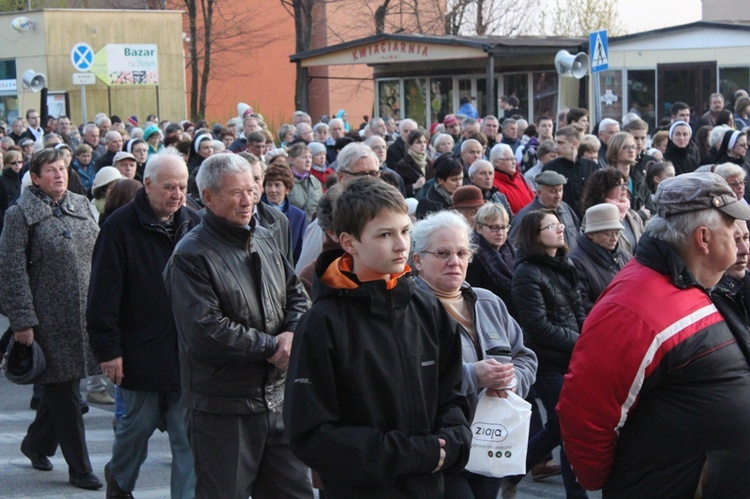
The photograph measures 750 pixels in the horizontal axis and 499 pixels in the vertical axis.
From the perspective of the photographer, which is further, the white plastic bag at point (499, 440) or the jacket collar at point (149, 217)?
the jacket collar at point (149, 217)

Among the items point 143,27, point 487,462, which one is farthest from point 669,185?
point 143,27

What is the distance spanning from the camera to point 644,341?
3.69 metres

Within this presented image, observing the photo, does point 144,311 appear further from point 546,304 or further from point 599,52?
point 599,52

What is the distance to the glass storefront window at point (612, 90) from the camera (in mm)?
25875

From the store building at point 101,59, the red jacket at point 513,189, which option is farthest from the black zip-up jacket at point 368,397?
the store building at point 101,59

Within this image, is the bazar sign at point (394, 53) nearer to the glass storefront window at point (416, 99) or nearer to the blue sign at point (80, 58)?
the glass storefront window at point (416, 99)

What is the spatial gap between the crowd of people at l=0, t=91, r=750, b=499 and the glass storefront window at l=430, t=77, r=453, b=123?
21.5 metres

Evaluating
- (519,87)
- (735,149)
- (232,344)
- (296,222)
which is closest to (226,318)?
(232,344)

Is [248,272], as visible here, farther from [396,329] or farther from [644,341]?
[644,341]

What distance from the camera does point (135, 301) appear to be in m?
6.01

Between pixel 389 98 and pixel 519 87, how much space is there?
14.1 feet

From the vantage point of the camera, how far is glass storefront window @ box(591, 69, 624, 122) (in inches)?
1019

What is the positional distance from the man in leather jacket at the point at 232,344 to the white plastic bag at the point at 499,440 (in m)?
0.88

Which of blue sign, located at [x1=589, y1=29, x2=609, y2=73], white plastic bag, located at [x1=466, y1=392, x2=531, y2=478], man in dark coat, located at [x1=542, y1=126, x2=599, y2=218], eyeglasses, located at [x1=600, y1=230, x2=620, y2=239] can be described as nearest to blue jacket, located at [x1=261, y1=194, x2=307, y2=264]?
eyeglasses, located at [x1=600, y1=230, x2=620, y2=239]
